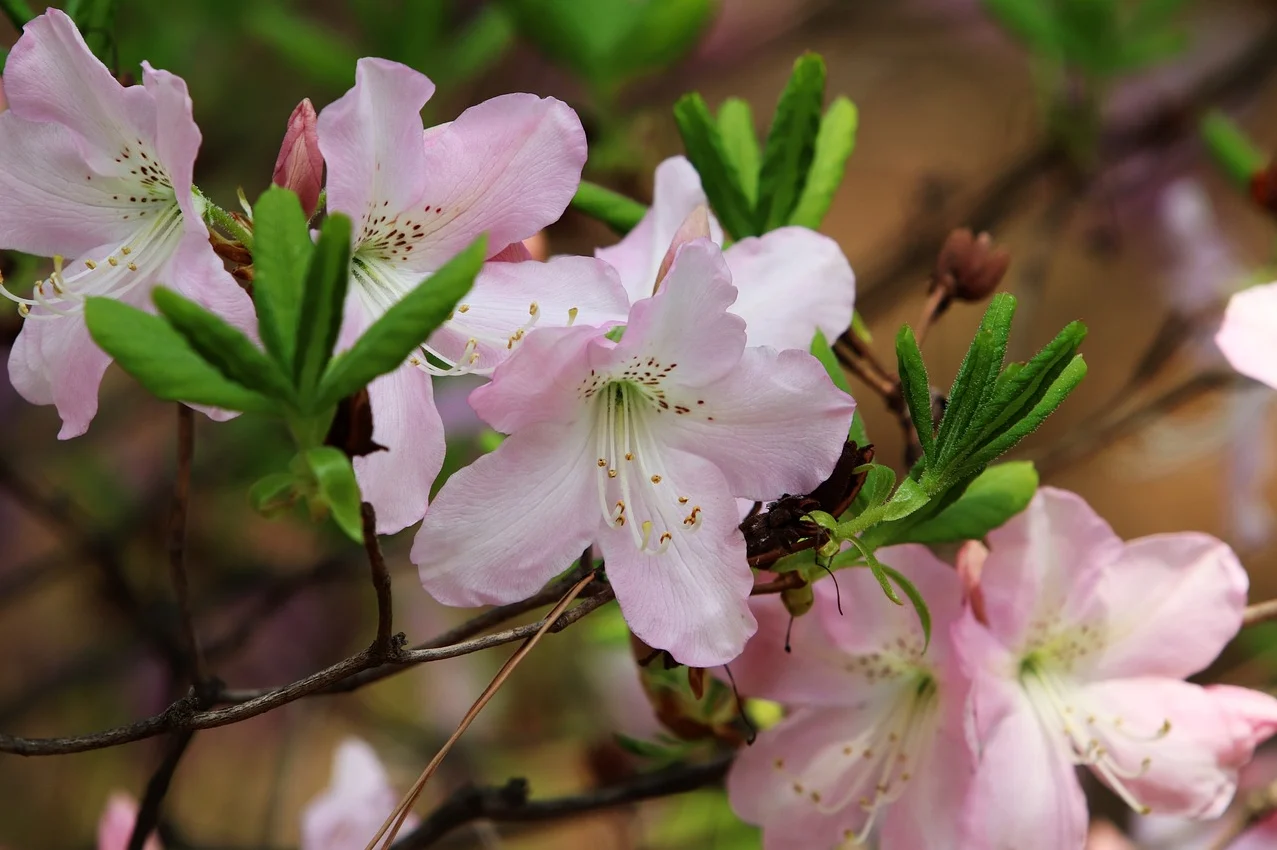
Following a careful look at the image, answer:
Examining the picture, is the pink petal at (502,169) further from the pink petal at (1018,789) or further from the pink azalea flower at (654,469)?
the pink petal at (1018,789)

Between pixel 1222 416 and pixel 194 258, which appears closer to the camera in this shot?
pixel 194 258

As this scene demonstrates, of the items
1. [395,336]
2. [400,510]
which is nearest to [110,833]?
[400,510]

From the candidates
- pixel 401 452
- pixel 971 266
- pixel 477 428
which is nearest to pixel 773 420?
pixel 401 452

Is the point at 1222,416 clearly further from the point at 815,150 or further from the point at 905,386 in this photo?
the point at 905,386

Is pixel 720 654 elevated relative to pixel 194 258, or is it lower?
lower

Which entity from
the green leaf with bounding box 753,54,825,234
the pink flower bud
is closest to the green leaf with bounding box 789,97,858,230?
the green leaf with bounding box 753,54,825,234
